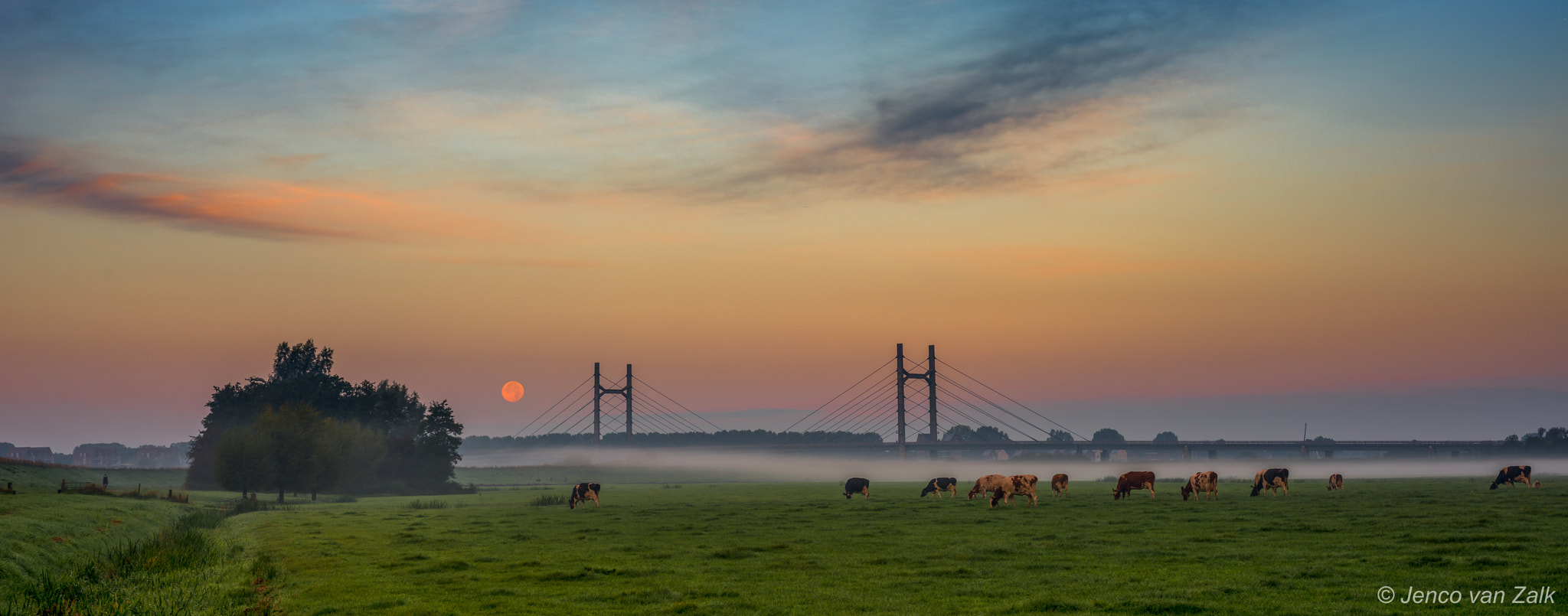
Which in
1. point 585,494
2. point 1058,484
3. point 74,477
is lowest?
point 74,477

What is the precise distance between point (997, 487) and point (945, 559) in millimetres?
22903

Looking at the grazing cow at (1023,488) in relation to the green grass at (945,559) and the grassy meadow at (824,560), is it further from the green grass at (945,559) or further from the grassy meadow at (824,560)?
the green grass at (945,559)

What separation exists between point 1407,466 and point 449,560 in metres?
212

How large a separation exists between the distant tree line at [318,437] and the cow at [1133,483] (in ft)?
218

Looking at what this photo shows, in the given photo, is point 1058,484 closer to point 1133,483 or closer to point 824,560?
point 1133,483

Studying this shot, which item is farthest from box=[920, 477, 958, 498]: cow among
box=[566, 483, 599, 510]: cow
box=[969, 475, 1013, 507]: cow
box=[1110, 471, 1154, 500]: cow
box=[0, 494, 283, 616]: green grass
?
box=[0, 494, 283, 616]: green grass

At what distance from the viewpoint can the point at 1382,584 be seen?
20.0m

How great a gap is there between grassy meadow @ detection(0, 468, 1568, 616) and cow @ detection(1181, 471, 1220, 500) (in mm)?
5441

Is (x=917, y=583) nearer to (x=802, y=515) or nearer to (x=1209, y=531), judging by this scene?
(x=1209, y=531)

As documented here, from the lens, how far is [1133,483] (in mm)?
56000

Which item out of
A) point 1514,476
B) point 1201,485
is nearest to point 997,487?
point 1201,485

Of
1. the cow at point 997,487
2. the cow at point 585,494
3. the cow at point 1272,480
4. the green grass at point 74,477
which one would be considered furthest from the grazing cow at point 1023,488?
the green grass at point 74,477

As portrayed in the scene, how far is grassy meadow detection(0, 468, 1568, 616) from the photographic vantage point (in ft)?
67.0

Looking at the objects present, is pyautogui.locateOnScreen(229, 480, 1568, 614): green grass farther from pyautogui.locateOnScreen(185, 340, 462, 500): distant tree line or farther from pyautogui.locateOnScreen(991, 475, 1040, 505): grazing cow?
pyautogui.locateOnScreen(185, 340, 462, 500): distant tree line
